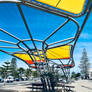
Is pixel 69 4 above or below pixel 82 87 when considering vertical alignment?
above

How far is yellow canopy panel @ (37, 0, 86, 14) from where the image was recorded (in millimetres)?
6137

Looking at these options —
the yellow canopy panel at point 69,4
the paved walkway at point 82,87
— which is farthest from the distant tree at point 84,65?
the yellow canopy panel at point 69,4

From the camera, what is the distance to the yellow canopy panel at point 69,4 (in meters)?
6.14

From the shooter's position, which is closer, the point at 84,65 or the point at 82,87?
the point at 82,87

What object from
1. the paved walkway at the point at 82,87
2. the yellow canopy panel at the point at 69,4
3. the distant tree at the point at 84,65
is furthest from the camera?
the distant tree at the point at 84,65

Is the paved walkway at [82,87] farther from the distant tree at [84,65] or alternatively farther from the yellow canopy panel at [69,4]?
the distant tree at [84,65]

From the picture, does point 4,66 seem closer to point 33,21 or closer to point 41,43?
point 41,43

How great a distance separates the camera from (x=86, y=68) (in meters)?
80.6

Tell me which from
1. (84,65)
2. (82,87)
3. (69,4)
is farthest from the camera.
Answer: (84,65)

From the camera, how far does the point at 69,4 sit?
21.4ft

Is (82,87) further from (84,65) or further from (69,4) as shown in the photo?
(84,65)

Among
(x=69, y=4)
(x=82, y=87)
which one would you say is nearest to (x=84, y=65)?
(x=82, y=87)

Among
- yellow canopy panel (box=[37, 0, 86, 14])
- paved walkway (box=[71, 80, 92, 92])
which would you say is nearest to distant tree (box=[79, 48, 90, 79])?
paved walkway (box=[71, 80, 92, 92])

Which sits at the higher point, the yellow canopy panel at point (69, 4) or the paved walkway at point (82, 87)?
the yellow canopy panel at point (69, 4)
